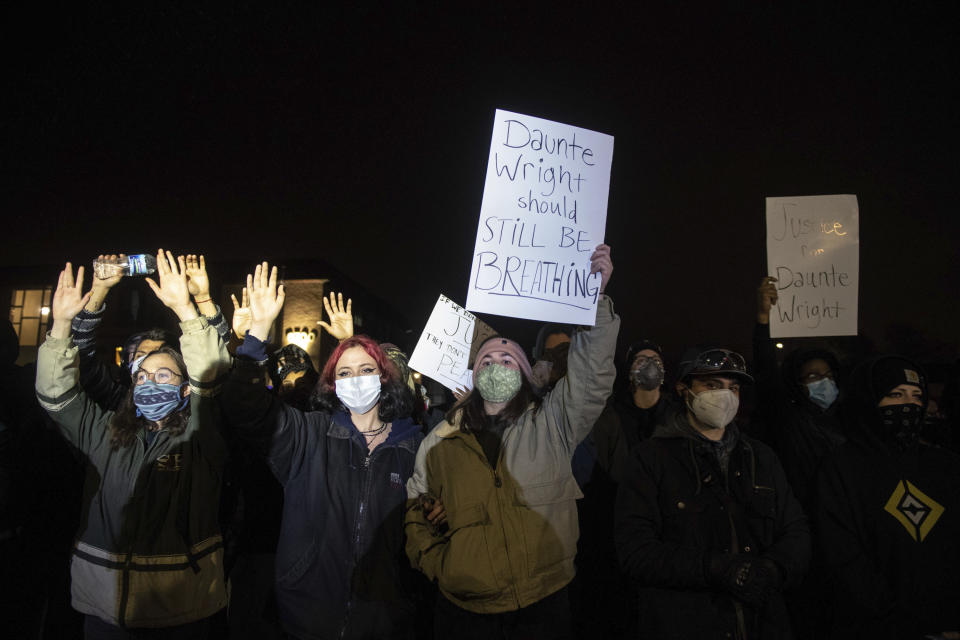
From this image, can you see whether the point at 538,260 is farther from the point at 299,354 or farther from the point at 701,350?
the point at 299,354

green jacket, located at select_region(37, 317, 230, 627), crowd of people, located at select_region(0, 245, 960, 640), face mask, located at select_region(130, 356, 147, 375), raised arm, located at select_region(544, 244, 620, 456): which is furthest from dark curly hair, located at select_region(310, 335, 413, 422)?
face mask, located at select_region(130, 356, 147, 375)

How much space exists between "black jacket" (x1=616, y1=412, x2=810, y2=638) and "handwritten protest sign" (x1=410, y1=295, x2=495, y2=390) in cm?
255

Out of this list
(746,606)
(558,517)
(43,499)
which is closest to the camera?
(746,606)

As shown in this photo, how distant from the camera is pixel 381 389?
3588mm

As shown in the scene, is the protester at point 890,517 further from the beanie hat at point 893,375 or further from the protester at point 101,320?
the protester at point 101,320

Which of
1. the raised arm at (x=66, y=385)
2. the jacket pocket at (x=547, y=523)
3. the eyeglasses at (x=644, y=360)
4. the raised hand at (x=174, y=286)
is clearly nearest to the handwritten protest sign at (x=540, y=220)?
the jacket pocket at (x=547, y=523)

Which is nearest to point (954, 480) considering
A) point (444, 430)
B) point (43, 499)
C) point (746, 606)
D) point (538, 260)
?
point (746, 606)

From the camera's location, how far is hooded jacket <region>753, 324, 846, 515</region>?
3.72 m

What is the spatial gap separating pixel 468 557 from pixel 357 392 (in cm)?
122

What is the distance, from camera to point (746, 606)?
280cm

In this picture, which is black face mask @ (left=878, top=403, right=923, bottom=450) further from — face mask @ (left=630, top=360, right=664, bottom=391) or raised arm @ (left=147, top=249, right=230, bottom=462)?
raised arm @ (left=147, top=249, right=230, bottom=462)

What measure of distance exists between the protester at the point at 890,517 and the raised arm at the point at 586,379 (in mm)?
1318

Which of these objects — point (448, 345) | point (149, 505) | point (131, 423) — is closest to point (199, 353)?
point (131, 423)

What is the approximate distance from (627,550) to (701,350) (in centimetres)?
132
